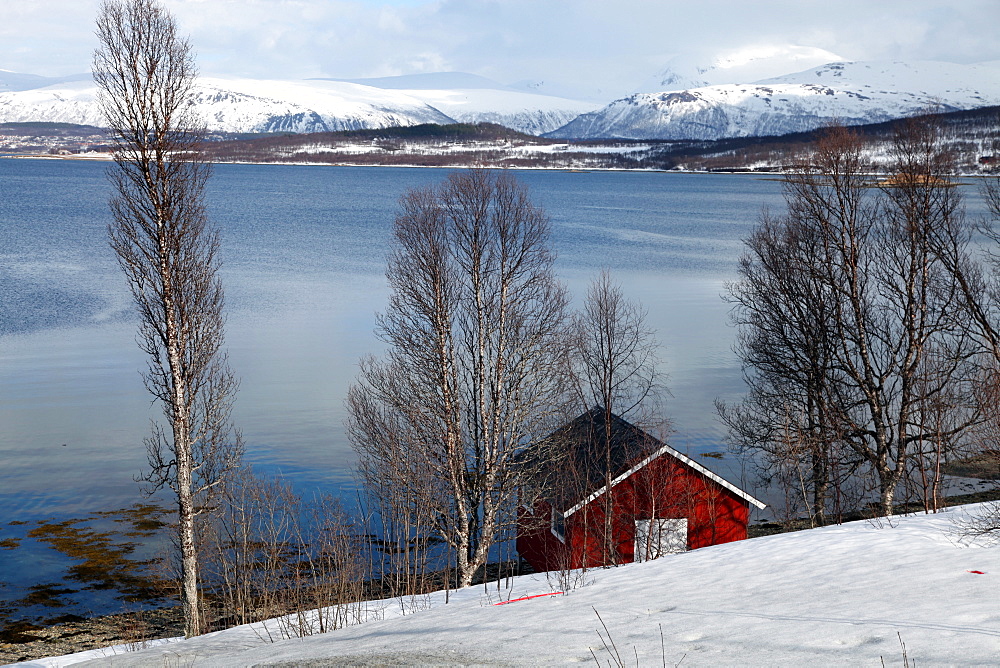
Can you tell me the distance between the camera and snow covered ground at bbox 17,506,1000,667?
26.3 feet

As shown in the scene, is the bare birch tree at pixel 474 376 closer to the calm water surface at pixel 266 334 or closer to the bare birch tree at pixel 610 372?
the bare birch tree at pixel 610 372

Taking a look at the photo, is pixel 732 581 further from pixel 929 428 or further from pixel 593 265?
pixel 593 265

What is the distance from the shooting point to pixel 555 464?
22344mm

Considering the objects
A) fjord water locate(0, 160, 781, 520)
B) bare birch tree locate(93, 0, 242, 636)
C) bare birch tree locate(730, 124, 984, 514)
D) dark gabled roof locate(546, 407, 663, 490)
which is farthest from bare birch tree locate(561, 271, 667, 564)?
bare birch tree locate(93, 0, 242, 636)

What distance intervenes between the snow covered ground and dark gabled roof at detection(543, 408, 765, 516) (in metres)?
5.97

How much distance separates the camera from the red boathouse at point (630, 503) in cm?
2103


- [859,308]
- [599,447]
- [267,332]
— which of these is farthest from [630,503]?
[267,332]

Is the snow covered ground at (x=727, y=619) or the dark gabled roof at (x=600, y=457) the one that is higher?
the snow covered ground at (x=727, y=619)

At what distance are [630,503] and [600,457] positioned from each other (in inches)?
53.0

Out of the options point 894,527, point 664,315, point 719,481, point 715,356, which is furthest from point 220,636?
point 664,315

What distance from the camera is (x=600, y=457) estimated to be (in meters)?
21.8

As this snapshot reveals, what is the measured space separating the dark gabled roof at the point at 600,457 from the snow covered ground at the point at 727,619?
19.6 feet

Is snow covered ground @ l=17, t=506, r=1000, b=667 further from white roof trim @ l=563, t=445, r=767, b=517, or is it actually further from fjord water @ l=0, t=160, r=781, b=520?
fjord water @ l=0, t=160, r=781, b=520

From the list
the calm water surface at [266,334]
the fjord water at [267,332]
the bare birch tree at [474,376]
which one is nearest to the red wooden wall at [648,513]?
the bare birch tree at [474,376]
